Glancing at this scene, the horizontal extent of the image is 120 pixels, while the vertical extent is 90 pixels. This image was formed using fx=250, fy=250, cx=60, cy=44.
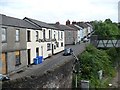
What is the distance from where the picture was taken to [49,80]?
17.0m

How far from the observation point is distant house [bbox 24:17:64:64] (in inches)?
1263

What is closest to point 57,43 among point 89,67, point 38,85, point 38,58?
point 38,58

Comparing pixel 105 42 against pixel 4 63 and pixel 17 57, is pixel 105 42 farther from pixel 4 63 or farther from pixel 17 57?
pixel 4 63

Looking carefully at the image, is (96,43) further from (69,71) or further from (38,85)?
(38,85)

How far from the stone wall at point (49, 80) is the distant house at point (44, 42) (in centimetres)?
899

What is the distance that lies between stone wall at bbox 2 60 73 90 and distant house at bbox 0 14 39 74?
5.95 meters

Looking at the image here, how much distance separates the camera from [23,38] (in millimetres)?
28609

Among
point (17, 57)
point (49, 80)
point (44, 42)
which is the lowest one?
point (49, 80)

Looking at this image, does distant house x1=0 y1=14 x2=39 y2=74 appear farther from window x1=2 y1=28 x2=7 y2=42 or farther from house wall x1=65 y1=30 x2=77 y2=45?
house wall x1=65 y1=30 x2=77 y2=45

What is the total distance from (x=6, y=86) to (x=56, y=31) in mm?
30325

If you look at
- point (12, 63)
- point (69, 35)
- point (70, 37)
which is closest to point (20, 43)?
point (12, 63)

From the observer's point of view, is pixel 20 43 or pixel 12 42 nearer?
pixel 12 42

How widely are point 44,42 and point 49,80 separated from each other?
789 inches

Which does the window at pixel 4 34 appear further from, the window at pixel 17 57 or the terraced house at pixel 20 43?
the window at pixel 17 57
